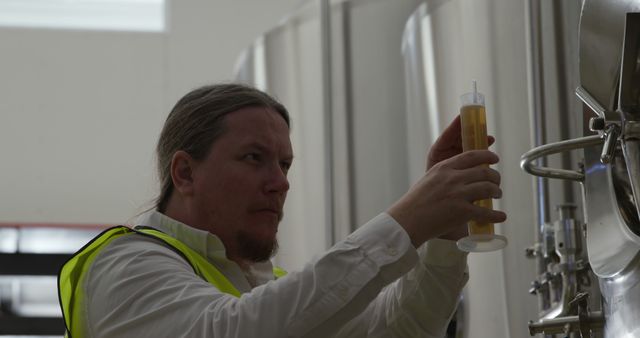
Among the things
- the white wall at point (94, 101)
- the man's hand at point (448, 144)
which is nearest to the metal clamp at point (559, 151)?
the man's hand at point (448, 144)

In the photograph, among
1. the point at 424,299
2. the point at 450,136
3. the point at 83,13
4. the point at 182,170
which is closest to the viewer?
the point at 450,136

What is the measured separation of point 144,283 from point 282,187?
29 cm

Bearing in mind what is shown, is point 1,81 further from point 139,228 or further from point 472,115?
point 472,115

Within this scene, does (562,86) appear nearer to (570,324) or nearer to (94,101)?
(570,324)

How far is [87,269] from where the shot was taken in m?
1.47

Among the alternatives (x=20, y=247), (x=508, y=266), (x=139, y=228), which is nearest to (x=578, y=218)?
(x=508, y=266)

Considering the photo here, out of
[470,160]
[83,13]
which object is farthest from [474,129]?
[83,13]

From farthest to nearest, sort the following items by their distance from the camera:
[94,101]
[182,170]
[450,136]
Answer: [94,101], [182,170], [450,136]

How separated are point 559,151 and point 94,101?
14.1ft

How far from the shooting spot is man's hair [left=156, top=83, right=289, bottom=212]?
65.4 inches

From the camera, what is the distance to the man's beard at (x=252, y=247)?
5.20 ft

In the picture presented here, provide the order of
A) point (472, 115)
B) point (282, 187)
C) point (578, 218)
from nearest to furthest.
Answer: point (472, 115)
point (282, 187)
point (578, 218)

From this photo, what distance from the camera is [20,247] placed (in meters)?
5.22

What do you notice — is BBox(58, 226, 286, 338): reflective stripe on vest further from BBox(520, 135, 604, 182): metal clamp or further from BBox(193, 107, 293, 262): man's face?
BBox(520, 135, 604, 182): metal clamp
